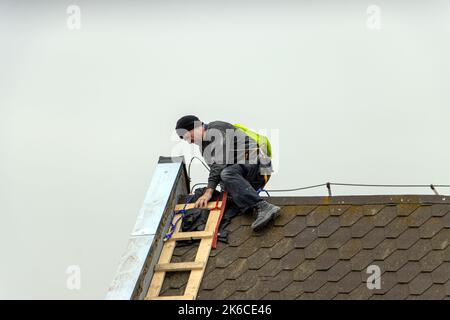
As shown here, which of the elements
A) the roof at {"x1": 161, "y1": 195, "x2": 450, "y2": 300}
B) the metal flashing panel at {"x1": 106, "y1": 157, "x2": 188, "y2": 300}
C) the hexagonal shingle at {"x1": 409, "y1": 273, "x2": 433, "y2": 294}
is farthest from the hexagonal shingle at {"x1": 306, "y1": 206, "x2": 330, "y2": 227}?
the metal flashing panel at {"x1": 106, "y1": 157, "x2": 188, "y2": 300}

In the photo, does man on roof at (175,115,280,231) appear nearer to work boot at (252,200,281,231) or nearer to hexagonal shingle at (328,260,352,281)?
work boot at (252,200,281,231)

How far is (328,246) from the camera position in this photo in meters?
7.61

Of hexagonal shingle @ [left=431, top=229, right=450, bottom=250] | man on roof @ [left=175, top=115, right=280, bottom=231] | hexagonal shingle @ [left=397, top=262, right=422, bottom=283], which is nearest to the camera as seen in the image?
hexagonal shingle @ [left=397, top=262, right=422, bottom=283]

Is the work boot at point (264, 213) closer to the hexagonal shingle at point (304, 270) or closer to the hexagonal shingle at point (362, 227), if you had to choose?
the hexagonal shingle at point (304, 270)

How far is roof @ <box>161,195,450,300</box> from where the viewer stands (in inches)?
281

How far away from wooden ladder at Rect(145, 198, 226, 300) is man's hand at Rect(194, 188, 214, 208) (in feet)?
0.19

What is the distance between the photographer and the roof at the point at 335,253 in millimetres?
7145

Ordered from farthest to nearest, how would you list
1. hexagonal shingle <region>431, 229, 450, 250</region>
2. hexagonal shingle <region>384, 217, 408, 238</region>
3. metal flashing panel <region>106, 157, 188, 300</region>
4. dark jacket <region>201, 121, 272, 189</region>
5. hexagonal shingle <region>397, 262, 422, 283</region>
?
dark jacket <region>201, 121, 272, 189</region> → hexagonal shingle <region>384, 217, 408, 238</region> → hexagonal shingle <region>431, 229, 450, 250</region> → metal flashing panel <region>106, 157, 188, 300</region> → hexagonal shingle <region>397, 262, 422, 283</region>

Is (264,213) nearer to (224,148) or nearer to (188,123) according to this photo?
(224,148)

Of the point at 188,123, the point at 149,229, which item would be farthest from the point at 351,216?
the point at 188,123

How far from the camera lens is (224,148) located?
8.71m

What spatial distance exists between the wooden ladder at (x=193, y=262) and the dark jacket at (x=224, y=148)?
1.38ft
